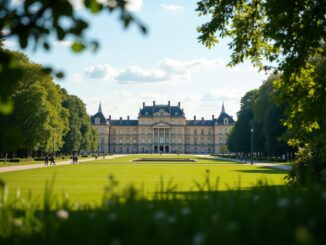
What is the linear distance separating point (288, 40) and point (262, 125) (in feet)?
172

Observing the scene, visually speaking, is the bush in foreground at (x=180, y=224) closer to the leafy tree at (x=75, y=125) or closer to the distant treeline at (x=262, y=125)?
the distant treeline at (x=262, y=125)

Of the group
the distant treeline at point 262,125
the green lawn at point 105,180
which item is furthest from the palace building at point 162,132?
the green lawn at point 105,180

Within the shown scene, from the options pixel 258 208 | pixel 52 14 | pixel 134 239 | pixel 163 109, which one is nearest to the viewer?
pixel 134 239

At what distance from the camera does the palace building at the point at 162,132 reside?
149625 millimetres

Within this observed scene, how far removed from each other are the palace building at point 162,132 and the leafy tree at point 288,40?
132298mm

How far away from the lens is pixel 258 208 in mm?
4398

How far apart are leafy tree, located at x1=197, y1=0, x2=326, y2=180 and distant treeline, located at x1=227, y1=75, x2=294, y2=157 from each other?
24.4m

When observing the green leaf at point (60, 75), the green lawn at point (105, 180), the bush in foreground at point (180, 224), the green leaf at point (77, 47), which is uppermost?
the green leaf at point (77, 47)

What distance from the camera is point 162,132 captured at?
5891 inches

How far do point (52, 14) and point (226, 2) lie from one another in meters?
11.1

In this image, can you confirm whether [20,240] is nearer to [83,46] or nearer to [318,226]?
[83,46]

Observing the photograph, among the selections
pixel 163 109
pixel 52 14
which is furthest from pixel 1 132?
pixel 163 109

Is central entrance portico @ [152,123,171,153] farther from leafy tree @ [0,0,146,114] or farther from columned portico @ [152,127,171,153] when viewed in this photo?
leafy tree @ [0,0,146,114]

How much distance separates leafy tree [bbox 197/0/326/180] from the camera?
12.6 metres
